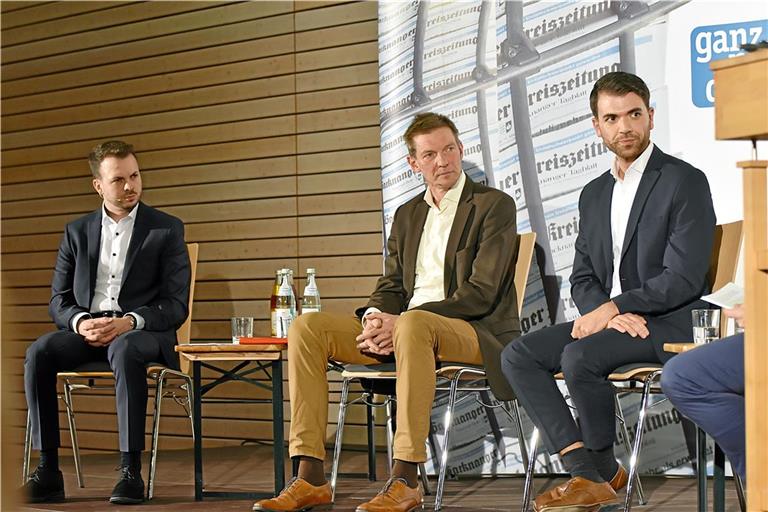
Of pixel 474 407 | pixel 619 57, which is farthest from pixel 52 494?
pixel 619 57

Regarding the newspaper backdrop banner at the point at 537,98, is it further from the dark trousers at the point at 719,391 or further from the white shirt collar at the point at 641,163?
the dark trousers at the point at 719,391

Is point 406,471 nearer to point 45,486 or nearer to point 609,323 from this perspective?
point 609,323

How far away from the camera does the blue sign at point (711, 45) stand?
378 centimetres

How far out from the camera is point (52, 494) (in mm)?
3908

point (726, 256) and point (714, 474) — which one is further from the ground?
point (726, 256)

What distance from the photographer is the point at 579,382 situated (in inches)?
120

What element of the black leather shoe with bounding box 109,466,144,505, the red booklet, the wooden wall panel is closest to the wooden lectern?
the red booklet

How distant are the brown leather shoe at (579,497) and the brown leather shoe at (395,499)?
0.41 meters

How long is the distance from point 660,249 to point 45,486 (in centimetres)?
246

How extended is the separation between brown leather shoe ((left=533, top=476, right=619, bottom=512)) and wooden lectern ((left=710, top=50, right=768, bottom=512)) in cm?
105

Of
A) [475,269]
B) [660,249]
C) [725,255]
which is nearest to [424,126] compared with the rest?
[475,269]

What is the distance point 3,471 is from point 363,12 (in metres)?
4.91

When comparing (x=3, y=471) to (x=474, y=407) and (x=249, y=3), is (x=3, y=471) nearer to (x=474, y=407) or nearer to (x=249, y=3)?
(x=474, y=407)

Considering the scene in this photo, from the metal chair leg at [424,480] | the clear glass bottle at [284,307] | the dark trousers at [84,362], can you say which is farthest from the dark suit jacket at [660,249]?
the dark trousers at [84,362]
